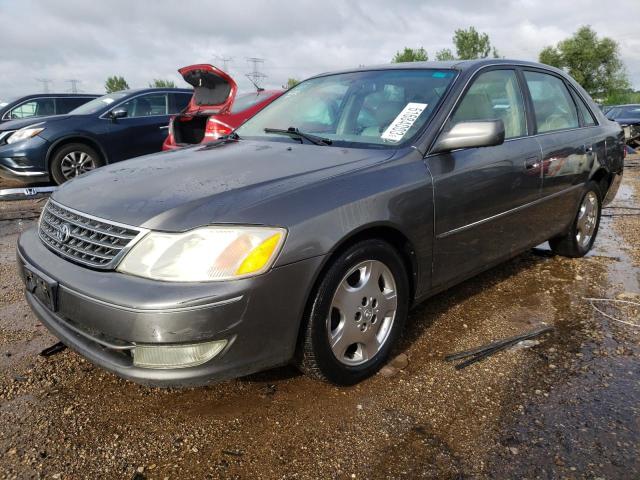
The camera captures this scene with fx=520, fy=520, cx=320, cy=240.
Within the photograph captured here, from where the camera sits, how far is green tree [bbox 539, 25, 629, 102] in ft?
193

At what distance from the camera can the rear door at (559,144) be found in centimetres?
364

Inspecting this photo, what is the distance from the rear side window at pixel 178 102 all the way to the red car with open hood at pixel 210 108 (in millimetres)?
1747

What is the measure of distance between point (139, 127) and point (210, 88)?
1888mm

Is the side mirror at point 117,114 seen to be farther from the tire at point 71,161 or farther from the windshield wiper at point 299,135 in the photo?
the windshield wiper at point 299,135

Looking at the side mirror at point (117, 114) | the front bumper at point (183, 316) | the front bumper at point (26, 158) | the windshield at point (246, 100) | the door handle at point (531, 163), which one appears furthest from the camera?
the side mirror at point (117, 114)

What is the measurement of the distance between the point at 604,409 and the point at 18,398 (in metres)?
2.69

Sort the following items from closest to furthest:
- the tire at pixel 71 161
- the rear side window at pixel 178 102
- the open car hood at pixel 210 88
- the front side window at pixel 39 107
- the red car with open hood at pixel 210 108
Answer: the red car with open hood at pixel 210 108 → the open car hood at pixel 210 88 → the tire at pixel 71 161 → the rear side window at pixel 178 102 → the front side window at pixel 39 107

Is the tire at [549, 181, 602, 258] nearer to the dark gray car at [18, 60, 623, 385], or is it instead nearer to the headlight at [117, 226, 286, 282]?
the dark gray car at [18, 60, 623, 385]

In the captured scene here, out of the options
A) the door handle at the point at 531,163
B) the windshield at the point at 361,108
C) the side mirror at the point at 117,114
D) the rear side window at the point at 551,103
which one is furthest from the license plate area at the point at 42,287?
the side mirror at the point at 117,114

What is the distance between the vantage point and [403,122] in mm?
2852

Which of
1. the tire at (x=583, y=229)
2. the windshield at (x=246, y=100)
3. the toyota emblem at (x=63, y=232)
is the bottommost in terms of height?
the tire at (x=583, y=229)

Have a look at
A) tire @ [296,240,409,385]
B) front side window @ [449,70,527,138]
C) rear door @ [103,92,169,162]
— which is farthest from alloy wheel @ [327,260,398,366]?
rear door @ [103,92,169,162]

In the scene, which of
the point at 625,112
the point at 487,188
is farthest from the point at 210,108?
the point at 625,112

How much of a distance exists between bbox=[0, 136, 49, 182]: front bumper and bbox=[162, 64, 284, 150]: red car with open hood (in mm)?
2115
